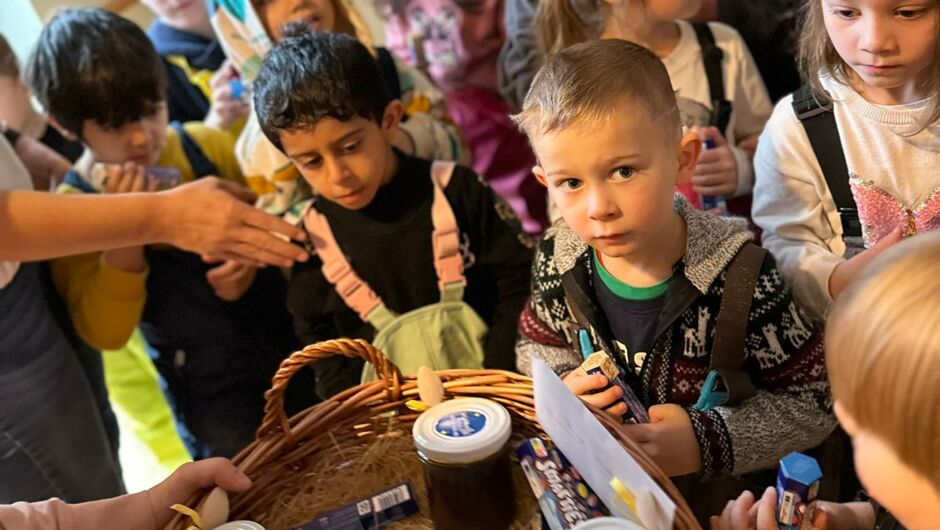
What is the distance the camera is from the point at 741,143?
146 cm

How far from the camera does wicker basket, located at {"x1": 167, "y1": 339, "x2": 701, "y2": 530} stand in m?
1.00

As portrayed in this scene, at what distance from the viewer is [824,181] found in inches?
43.8

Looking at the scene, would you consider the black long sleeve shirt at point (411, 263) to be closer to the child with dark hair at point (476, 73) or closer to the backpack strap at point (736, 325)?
the backpack strap at point (736, 325)

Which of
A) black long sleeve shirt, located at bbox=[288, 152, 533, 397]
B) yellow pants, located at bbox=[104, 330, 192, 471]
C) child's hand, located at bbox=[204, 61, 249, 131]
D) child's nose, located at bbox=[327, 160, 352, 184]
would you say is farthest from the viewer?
yellow pants, located at bbox=[104, 330, 192, 471]

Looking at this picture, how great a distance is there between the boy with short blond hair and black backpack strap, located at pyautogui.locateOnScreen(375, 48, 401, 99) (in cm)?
64

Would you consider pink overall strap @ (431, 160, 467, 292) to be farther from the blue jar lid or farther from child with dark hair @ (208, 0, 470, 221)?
the blue jar lid

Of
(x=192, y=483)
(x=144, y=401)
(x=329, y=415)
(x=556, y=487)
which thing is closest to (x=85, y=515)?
(x=192, y=483)

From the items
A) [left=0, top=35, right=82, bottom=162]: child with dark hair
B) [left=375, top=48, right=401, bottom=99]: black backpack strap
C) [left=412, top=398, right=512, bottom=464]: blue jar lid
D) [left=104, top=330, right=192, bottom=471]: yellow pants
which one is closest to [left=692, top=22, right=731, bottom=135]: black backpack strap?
[left=375, top=48, right=401, bottom=99]: black backpack strap

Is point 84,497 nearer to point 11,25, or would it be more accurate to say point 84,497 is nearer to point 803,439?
point 803,439

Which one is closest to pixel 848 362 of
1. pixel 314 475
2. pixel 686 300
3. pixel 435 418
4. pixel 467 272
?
pixel 686 300

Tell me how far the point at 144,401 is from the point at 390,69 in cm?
124

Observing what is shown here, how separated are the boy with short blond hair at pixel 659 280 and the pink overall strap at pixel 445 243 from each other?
30 centimetres

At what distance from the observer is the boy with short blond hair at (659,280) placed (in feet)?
3.10

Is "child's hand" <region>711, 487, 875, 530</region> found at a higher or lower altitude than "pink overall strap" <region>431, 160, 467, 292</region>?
lower
